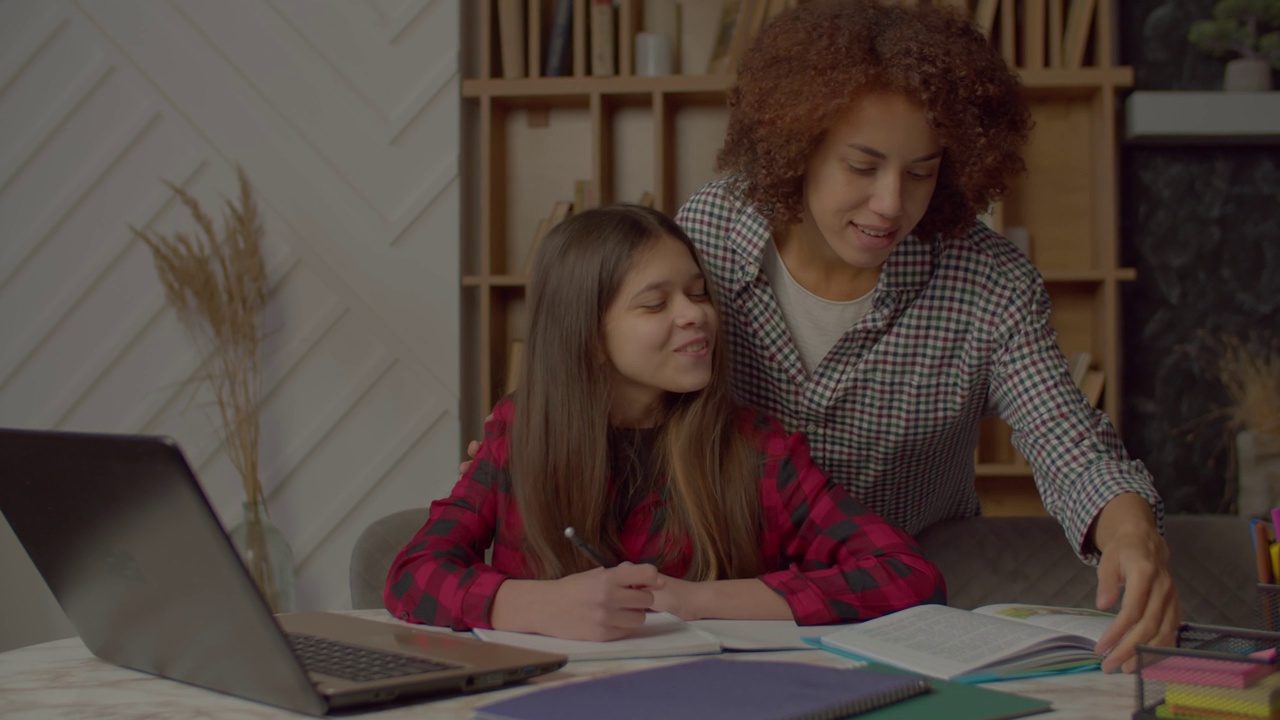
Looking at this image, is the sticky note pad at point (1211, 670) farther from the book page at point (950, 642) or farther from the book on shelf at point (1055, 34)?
the book on shelf at point (1055, 34)

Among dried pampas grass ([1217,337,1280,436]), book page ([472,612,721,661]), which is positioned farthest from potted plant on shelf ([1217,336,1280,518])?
book page ([472,612,721,661])

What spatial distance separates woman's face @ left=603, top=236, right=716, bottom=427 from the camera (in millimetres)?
1547

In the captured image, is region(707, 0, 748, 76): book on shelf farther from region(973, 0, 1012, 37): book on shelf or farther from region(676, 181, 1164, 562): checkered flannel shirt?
region(676, 181, 1164, 562): checkered flannel shirt

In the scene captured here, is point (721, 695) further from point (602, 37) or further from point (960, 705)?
point (602, 37)

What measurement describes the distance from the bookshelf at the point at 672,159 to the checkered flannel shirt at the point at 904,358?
55.8 inches

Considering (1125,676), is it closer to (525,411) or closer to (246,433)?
(525,411)

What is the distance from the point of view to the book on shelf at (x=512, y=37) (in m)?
3.26

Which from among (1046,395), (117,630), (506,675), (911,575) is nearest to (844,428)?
(1046,395)

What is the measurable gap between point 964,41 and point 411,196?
2.01m

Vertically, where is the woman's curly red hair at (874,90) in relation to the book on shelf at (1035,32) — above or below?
below

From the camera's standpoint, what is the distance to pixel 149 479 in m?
0.75

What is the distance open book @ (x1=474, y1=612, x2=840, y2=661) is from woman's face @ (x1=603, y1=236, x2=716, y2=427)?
1.41 ft

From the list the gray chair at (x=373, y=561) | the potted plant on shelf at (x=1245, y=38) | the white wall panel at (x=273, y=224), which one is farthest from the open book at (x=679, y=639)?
the potted plant on shelf at (x=1245, y=38)

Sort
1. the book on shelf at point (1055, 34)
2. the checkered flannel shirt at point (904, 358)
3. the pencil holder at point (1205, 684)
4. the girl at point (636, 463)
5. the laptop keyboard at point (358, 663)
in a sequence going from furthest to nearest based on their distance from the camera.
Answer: the book on shelf at point (1055, 34), the checkered flannel shirt at point (904, 358), the girl at point (636, 463), the laptop keyboard at point (358, 663), the pencil holder at point (1205, 684)
